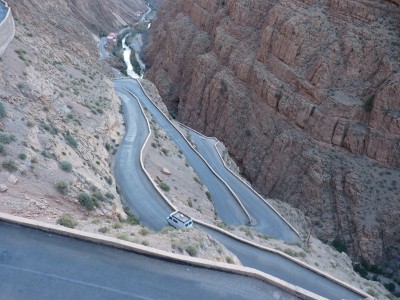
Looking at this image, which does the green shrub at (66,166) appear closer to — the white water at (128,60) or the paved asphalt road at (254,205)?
the paved asphalt road at (254,205)

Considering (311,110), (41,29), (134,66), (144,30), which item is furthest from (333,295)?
(144,30)

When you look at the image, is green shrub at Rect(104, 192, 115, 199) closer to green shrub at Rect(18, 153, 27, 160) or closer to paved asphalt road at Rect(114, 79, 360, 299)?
paved asphalt road at Rect(114, 79, 360, 299)

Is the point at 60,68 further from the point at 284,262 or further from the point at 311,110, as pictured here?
the point at 311,110

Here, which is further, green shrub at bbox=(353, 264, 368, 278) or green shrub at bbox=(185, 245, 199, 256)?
green shrub at bbox=(353, 264, 368, 278)

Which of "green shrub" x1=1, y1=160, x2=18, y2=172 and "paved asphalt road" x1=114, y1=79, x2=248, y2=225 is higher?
"green shrub" x1=1, y1=160, x2=18, y2=172

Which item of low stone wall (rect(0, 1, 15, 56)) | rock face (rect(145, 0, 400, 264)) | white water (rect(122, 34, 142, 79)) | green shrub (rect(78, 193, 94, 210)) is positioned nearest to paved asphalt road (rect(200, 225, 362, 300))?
green shrub (rect(78, 193, 94, 210))

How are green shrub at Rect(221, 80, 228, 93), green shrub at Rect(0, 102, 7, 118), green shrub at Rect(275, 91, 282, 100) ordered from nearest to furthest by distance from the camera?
green shrub at Rect(0, 102, 7, 118)
green shrub at Rect(275, 91, 282, 100)
green shrub at Rect(221, 80, 228, 93)
